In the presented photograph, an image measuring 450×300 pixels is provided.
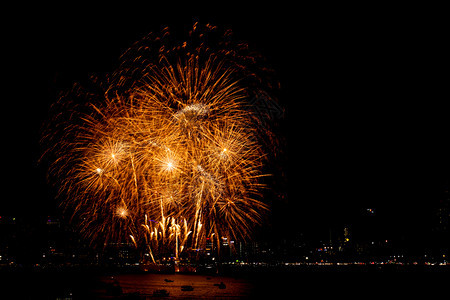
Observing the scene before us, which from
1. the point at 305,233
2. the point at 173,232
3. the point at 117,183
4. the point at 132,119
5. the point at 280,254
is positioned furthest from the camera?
the point at 280,254

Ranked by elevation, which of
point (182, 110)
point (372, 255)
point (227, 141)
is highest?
point (182, 110)

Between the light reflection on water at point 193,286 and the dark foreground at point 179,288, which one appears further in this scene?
the light reflection on water at point 193,286

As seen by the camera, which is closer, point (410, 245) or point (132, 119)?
point (132, 119)

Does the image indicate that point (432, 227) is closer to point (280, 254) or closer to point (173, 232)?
point (280, 254)

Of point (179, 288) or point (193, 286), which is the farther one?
point (193, 286)

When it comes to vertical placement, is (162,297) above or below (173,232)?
below

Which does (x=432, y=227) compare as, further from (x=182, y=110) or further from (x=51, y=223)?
(x=182, y=110)

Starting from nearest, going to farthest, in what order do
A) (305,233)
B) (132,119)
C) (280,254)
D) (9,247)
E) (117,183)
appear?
(132,119) → (117,183) → (9,247) → (305,233) → (280,254)

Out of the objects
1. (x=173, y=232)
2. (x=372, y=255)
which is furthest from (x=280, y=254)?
(x=173, y=232)

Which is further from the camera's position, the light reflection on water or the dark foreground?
the light reflection on water
